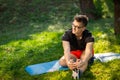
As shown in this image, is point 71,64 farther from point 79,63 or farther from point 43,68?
point 43,68

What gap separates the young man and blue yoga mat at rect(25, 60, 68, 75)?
0.18 metres

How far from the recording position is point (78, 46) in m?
6.91

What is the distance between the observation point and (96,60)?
7145mm

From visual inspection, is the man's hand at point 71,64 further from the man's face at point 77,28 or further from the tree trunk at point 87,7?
the tree trunk at point 87,7

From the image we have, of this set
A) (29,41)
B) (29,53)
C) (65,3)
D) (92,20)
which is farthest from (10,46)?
→ (65,3)

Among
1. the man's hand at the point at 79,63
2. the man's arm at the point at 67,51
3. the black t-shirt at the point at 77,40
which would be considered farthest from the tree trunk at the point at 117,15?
the man's hand at the point at 79,63

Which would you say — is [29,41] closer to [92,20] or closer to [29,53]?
[29,53]

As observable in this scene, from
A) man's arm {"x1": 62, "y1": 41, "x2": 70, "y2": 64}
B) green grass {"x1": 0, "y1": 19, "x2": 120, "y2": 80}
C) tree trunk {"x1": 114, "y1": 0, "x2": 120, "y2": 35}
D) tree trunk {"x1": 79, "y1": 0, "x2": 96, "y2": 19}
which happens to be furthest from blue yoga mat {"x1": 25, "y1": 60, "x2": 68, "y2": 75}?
tree trunk {"x1": 79, "y1": 0, "x2": 96, "y2": 19}

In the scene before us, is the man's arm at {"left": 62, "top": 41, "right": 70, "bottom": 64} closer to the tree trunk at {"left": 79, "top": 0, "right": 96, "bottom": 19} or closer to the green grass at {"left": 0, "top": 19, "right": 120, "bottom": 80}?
the green grass at {"left": 0, "top": 19, "right": 120, "bottom": 80}

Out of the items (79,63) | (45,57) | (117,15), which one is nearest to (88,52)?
(79,63)

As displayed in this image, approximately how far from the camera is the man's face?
21.3ft

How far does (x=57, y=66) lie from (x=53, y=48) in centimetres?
184

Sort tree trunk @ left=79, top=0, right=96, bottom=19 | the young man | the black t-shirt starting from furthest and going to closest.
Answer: tree trunk @ left=79, top=0, right=96, bottom=19 < the black t-shirt < the young man

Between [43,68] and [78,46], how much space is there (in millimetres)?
938
